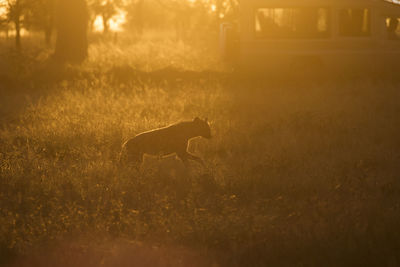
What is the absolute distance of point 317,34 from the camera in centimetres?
1344

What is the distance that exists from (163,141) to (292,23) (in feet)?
28.1

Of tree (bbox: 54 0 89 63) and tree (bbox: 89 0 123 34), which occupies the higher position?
tree (bbox: 89 0 123 34)

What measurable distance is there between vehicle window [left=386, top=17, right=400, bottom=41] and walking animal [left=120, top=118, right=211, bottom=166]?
9117mm

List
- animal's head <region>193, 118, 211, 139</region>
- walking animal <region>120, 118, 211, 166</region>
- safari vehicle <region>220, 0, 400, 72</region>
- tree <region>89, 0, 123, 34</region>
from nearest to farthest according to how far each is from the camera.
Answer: walking animal <region>120, 118, 211, 166</region>, animal's head <region>193, 118, 211, 139</region>, safari vehicle <region>220, 0, 400, 72</region>, tree <region>89, 0, 123, 34</region>

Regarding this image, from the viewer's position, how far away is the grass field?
4148mm

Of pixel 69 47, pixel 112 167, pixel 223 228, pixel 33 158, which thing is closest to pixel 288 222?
pixel 223 228

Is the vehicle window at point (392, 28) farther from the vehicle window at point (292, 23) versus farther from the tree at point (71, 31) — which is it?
the tree at point (71, 31)

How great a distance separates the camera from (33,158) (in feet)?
21.7

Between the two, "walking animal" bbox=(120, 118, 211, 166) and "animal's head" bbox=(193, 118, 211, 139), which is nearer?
"walking animal" bbox=(120, 118, 211, 166)

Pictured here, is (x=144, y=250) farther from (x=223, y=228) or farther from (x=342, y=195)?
(x=342, y=195)

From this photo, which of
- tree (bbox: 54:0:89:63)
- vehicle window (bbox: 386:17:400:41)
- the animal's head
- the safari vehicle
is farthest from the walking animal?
tree (bbox: 54:0:89:63)

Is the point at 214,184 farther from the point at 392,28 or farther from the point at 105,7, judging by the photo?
the point at 105,7

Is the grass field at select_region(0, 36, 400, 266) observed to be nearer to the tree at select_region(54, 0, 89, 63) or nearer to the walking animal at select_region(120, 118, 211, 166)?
the walking animal at select_region(120, 118, 211, 166)

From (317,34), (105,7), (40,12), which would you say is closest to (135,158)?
(317,34)
